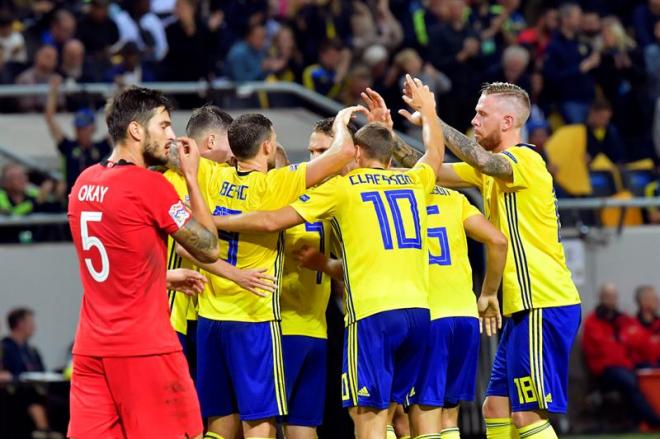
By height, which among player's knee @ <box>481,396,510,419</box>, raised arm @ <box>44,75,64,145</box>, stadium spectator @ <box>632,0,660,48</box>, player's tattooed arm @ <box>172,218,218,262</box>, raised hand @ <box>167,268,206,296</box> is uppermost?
stadium spectator @ <box>632,0,660,48</box>

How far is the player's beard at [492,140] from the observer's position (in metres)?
9.12

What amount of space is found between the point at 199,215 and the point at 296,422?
7.53 feet

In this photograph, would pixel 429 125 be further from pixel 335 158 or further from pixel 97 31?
pixel 97 31

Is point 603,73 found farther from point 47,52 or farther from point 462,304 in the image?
point 462,304

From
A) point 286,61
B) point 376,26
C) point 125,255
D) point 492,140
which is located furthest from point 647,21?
point 125,255

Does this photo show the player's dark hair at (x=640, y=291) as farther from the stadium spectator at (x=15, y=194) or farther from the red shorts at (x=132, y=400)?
the red shorts at (x=132, y=400)

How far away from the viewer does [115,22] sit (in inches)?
690

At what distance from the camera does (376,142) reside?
8.75 meters

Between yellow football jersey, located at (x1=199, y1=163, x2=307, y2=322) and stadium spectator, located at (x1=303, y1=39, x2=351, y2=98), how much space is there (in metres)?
8.30

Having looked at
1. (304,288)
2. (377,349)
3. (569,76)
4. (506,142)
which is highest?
(569,76)

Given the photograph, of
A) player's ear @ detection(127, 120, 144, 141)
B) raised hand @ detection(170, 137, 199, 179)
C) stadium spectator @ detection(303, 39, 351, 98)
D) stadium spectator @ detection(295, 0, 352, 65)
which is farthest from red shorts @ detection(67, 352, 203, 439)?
stadium spectator @ detection(295, 0, 352, 65)

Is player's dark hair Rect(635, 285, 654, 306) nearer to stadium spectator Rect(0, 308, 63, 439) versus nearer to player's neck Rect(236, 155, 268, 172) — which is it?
stadium spectator Rect(0, 308, 63, 439)

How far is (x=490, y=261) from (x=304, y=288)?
1.31 m

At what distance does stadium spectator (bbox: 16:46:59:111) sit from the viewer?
16281mm
